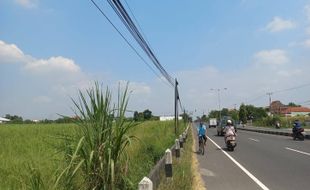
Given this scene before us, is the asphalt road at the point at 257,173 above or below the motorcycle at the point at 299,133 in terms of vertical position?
below

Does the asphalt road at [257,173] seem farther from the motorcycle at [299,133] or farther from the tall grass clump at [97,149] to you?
the motorcycle at [299,133]

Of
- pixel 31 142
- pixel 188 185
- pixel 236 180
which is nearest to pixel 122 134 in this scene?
pixel 188 185

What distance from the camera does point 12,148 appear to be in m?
19.2

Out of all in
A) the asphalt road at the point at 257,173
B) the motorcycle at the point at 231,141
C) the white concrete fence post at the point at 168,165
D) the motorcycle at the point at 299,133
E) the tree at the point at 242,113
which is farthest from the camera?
the tree at the point at 242,113

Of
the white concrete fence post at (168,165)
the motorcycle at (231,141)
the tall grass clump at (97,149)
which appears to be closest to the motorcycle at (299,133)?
the motorcycle at (231,141)

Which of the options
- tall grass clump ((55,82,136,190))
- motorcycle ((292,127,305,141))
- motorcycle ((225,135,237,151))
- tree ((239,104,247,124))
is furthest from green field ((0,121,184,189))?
tree ((239,104,247,124))

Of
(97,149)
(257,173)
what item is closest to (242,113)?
(257,173)

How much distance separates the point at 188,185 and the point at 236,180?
274cm

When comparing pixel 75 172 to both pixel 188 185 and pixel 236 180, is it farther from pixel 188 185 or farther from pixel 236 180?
pixel 236 180

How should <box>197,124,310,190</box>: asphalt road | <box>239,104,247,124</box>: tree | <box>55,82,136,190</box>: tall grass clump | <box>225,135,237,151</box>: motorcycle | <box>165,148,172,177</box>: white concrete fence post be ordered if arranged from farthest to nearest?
<box>239,104,247,124</box>: tree
<box>225,135,237,151</box>: motorcycle
<box>197,124,310,190</box>: asphalt road
<box>165,148,172,177</box>: white concrete fence post
<box>55,82,136,190</box>: tall grass clump

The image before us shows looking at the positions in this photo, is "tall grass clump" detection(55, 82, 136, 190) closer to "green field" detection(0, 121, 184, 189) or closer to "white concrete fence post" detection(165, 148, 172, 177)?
"green field" detection(0, 121, 184, 189)

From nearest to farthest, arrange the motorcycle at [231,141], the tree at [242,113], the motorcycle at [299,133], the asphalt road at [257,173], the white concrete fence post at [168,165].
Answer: the white concrete fence post at [168,165]
the asphalt road at [257,173]
the motorcycle at [231,141]
the motorcycle at [299,133]
the tree at [242,113]

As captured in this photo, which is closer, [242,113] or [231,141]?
[231,141]

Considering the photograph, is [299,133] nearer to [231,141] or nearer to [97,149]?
[231,141]
